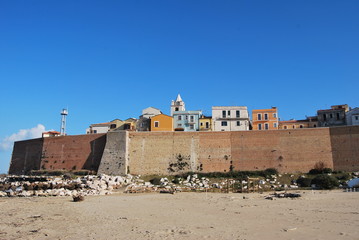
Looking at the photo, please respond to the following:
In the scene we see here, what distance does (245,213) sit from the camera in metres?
14.6

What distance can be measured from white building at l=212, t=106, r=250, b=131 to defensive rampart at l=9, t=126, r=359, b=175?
9.47 m

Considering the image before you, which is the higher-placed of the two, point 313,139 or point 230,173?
point 313,139

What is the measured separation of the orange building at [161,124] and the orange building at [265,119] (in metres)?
13.3

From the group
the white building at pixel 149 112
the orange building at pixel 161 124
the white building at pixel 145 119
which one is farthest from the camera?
the white building at pixel 149 112

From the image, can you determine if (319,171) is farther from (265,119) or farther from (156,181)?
(156,181)

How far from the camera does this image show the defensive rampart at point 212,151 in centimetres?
3512

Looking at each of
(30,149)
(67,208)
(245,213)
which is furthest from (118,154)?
(245,213)

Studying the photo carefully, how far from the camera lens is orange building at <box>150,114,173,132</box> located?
152 ft

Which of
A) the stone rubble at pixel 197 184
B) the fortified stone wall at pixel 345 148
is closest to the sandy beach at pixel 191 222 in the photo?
the stone rubble at pixel 197 184

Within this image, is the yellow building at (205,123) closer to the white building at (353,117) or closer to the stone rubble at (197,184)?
the stone rubble at (197,184)

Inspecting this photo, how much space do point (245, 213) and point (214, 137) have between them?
24.4 metres

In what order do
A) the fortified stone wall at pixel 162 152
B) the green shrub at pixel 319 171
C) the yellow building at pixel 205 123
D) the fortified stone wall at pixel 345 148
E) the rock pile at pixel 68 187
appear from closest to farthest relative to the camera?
the rock pile at pixel 68 187, the green shrub at pixel 319 171, the fortified stone wall at pixel 345 148, the fortified stone wall at pixel 162 152, the yellow building at pixel 205 123

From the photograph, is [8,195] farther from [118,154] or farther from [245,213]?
[245,213]

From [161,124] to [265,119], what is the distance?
16.5 metres
